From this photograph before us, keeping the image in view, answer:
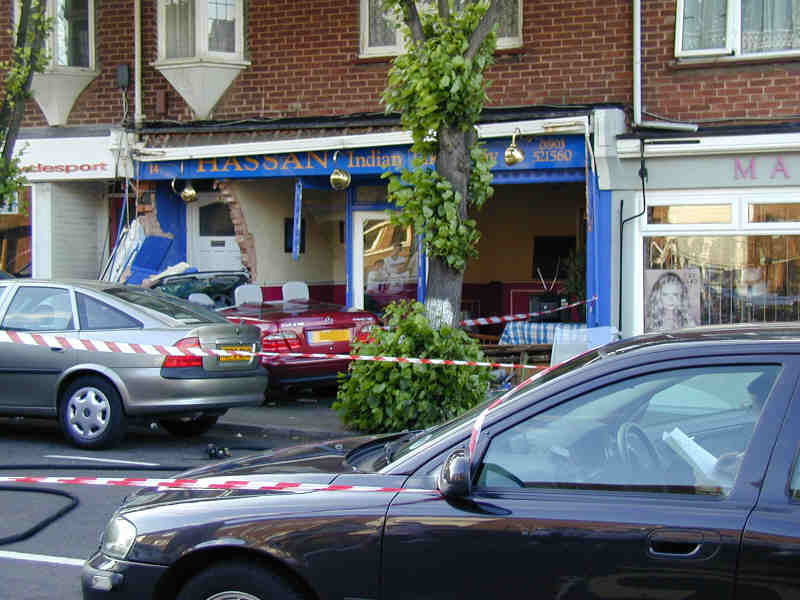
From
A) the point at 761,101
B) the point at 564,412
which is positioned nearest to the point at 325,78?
the point at 761,101

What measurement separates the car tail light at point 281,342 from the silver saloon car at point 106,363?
5.28 feet

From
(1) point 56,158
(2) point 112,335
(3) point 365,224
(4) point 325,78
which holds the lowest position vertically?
(2) point 112,335

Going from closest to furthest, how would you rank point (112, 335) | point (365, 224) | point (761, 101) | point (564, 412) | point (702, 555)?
point (702, 555)
point (564, 412)
point (112, 335)
point (761, 101)
point (365, 224)

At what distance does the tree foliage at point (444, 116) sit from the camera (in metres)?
9.14

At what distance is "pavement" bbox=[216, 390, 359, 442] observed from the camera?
10203 millimetres

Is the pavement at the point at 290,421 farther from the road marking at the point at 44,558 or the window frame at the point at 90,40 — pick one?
the window frame at the point at 90,40

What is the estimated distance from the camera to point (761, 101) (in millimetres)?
12125

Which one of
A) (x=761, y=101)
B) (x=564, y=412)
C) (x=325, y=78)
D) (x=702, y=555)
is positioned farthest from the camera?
(x=325, y=78)

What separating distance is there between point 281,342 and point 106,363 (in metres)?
2.62

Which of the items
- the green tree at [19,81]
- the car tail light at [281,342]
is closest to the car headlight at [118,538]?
the car tail light at [281,342]

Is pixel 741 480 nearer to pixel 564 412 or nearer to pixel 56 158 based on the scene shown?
pixel 564 412

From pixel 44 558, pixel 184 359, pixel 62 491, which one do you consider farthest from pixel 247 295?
pixel 44 558

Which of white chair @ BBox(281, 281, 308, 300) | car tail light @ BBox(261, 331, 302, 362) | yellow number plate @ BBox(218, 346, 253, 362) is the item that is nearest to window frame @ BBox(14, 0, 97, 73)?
white chair @ BBox(281, 281, 308, 300)

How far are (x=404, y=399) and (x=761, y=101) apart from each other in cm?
610
